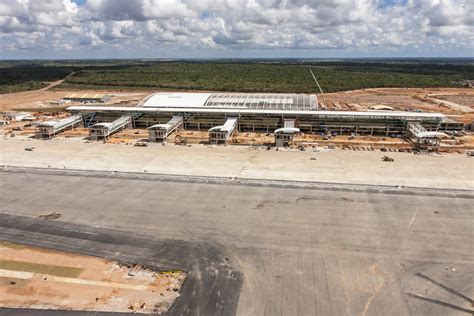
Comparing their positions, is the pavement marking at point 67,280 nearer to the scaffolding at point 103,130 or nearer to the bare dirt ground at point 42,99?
the scaffolding at point 103,130

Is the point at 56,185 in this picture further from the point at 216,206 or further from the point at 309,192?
the point at 309,192

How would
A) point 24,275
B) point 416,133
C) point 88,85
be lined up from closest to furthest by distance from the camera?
point 24,275 → point 416,133 → point 88,85

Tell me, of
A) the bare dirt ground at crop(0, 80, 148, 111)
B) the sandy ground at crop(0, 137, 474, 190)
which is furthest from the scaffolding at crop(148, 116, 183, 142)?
the bare dirt ground at crop(0, 80, 148, 111)

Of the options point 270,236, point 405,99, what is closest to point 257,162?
point 270,236

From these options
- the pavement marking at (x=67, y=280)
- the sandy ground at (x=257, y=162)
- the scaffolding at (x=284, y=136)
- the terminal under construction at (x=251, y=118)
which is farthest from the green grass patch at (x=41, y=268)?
the scaffolding at (x=284, y=136)

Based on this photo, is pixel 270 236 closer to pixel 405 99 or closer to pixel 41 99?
pixel 405 99

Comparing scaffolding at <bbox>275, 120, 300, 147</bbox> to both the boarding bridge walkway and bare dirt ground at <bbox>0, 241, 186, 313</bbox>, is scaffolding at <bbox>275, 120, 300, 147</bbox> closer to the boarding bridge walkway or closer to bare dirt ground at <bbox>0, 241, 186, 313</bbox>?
the boarding bridge walkway

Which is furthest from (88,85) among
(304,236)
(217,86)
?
(304,236)
